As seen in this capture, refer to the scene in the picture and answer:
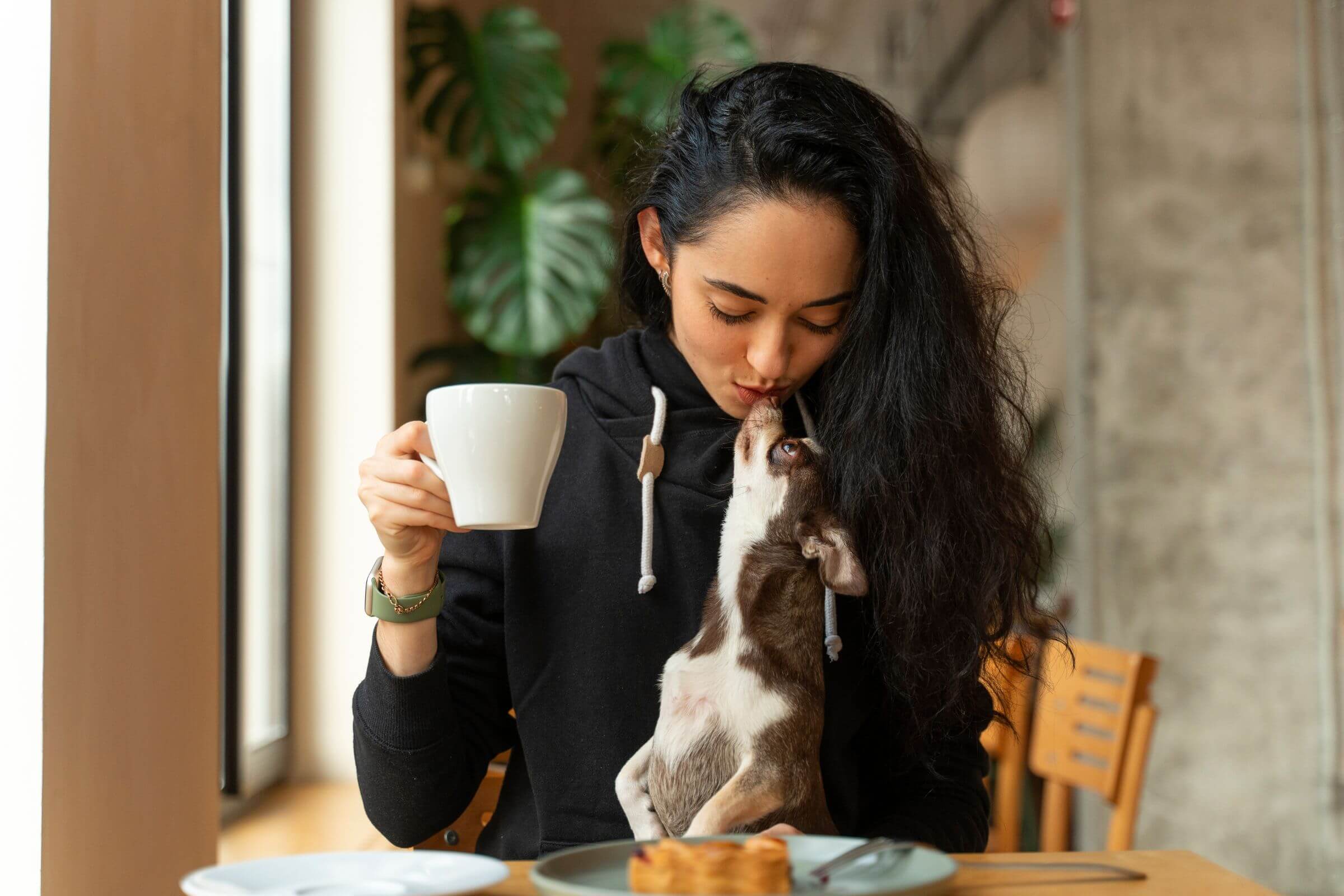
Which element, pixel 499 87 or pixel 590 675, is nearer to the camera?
pixel 590 675

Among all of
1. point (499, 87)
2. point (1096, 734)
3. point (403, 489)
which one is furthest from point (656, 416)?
point (499, 87)

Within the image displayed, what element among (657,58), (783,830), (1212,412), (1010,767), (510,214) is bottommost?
(1010,767)

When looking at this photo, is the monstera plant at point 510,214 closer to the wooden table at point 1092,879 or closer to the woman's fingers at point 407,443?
the woman's fingers at point 407,443

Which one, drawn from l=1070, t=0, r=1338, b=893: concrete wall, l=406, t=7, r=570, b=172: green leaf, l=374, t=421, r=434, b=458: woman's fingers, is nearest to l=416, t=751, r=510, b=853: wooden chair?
l=374, t=421, r=434, b=458: woman's fingers

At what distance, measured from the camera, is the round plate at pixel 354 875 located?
2.14 feet

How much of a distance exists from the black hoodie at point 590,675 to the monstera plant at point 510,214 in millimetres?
1912

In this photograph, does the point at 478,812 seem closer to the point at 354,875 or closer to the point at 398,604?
the point at 398,604

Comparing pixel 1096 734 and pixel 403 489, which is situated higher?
pixel 403 489

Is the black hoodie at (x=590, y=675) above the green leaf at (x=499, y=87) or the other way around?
the other way around

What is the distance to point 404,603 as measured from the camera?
1.00 meters

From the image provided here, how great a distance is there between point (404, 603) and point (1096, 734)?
4.25ft

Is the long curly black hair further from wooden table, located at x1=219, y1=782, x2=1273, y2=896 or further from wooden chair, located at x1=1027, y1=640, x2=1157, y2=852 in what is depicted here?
wooden chair, located at x1=1027, y1=640, x2=1157, y2=852

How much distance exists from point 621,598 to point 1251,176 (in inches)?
103

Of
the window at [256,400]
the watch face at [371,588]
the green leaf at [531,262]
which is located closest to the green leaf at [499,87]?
the green leaf at [531,262]
